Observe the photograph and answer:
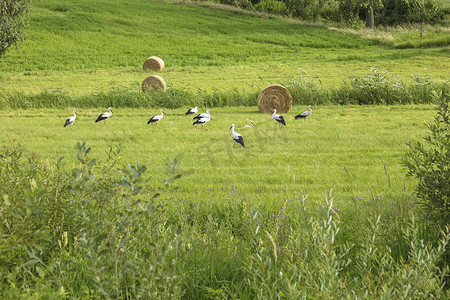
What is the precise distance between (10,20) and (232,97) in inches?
489

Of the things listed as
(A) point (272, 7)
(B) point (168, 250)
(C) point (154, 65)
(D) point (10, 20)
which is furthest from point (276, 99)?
(A) point (272, 7)

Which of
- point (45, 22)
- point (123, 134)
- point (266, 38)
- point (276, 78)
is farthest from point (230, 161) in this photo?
point (45, 22)

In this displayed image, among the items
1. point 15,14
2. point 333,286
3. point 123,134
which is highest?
point 15,14

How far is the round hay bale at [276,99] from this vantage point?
16.7 metres

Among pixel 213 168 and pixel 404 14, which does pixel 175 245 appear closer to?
pixel 213 168

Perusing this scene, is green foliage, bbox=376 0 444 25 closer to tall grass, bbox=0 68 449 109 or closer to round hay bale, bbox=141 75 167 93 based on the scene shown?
tall grass, bbox=0 68 449 109

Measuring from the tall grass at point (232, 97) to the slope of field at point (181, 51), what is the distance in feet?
Answer: 6.00

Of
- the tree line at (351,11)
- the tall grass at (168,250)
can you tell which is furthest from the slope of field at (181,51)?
the tall grass at (168,250)

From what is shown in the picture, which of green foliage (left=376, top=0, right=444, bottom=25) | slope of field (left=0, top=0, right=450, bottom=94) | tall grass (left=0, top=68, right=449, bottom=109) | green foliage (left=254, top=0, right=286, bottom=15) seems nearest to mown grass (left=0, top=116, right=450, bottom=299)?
tall grass (left=0, top=68, right=449, bottom=109)

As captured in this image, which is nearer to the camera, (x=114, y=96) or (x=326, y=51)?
(x=114, y=96)

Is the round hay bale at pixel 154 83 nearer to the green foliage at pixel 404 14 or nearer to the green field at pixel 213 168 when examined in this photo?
the green field at pixel 213 168

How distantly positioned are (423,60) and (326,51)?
10.9m

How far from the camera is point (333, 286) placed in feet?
9.45

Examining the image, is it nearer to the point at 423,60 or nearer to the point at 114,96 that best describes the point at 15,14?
the point at 114,96
